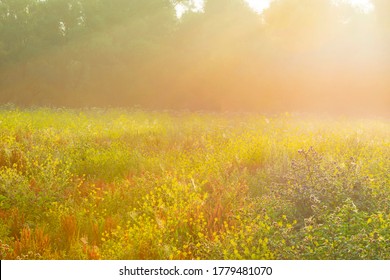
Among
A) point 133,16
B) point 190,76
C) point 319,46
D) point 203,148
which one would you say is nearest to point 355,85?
point 319,46

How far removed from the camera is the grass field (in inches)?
162

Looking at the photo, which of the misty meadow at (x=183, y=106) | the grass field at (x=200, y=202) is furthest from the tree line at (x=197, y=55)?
the grass field at (x=200, y=202)

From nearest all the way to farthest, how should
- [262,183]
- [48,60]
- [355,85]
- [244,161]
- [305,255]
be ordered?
[305,255] → [262,183] → [244,161] → [355,85] → [48,60]

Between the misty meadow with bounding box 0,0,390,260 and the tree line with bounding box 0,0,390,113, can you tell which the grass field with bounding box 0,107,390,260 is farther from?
the tree line with bounding box 0,0,390,113

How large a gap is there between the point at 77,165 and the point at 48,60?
20.1m

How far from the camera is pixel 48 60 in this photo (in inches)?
1021

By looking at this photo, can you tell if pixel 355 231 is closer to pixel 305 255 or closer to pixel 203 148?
pixel 305 255

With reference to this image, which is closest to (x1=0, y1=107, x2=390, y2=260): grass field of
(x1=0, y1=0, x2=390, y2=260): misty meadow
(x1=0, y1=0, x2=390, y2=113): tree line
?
(x1=0, y1=0, x2=390, y2=260): misty meadow

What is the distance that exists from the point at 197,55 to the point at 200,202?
765 inches

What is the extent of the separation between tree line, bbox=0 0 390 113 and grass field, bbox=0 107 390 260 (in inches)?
535

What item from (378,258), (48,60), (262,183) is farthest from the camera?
(48,60)

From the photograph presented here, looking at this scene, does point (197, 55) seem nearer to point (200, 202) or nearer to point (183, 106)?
point (183, 106)

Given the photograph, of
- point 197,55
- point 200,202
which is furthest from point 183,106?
point 200,202
